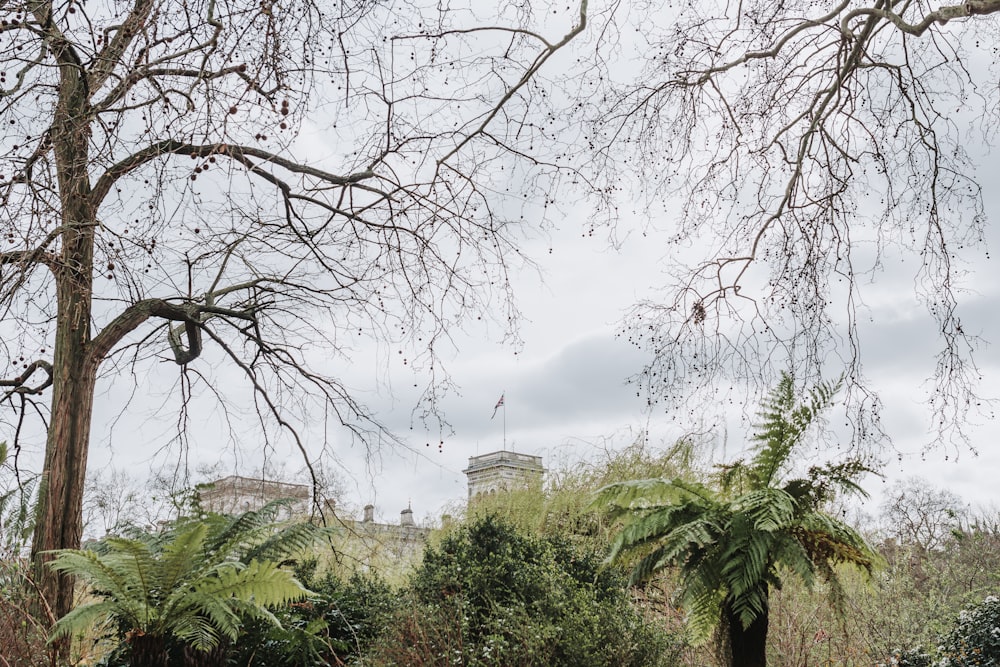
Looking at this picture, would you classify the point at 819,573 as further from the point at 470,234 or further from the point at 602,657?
the point at 470,234

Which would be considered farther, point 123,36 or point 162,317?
point 162,317

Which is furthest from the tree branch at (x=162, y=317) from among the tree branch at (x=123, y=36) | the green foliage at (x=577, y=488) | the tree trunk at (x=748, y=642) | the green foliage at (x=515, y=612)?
the tree trunk at (x=748, y=642)

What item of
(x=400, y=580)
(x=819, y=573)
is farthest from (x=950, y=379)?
(x=400, y=580)

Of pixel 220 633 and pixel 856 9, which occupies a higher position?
pixel 856 9

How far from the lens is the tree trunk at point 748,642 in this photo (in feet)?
14.2

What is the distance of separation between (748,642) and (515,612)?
123cm

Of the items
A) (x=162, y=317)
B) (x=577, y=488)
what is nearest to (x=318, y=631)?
(x=162, y=317)

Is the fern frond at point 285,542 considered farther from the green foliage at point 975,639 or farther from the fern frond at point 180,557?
the green foliage at point 975,639

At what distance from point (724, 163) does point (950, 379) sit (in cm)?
176

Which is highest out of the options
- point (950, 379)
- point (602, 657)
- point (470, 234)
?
point (470, 234)

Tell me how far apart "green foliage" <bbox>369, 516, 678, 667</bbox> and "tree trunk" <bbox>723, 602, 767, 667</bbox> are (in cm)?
31

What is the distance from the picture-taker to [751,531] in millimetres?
4297

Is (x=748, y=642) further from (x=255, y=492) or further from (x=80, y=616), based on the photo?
(x=255, y=492)

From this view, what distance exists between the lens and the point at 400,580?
29.1ft
